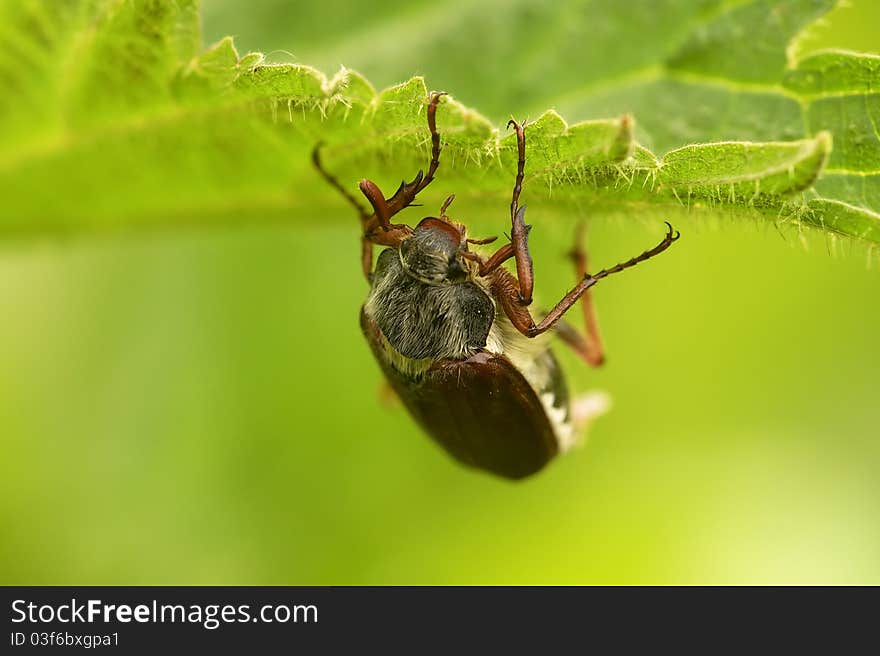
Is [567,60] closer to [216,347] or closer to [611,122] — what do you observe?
[611,122]

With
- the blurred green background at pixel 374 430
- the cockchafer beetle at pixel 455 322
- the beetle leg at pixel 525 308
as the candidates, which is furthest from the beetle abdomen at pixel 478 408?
the blurred green background at pixel 374 430

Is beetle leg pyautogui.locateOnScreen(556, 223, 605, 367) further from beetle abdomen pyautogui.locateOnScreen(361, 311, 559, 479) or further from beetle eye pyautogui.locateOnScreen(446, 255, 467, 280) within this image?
beetle eye pyautogui.locateOnScreen(446, 255, 467, 280)

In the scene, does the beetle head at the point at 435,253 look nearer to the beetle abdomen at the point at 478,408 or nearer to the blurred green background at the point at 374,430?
the beetle abdomen at the point at 478,408

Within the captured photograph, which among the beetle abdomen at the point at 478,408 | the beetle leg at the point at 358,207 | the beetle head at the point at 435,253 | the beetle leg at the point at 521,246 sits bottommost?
the beetle abdomen at the point at 478,408

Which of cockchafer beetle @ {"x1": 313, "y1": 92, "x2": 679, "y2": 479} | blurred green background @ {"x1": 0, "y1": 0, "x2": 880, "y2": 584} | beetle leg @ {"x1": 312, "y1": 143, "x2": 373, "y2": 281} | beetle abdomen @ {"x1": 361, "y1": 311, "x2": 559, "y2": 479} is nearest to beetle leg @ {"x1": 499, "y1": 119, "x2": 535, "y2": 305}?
cockchafer beetle @ {"x1": 313, "y1": 92, "x2": 679, "y2": 479}

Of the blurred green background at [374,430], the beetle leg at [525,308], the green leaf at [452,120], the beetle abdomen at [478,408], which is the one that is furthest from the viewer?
the blurred green background at [374,430]

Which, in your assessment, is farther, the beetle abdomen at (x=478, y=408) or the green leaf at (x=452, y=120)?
the beetle abdomen at (x=478, y=408)
